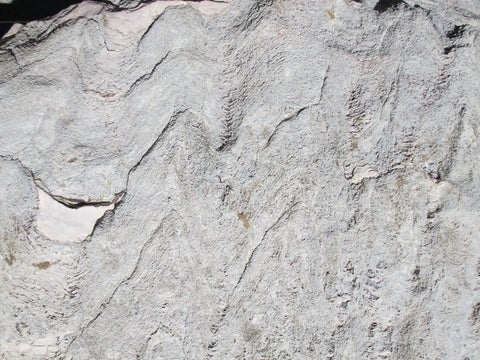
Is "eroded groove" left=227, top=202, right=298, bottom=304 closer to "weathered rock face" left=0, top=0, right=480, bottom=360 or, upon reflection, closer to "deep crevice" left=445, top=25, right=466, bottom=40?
"weathered rock face" left=0, top=0, right=480, bottom=360

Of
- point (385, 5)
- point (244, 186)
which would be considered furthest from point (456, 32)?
point (244, 186)

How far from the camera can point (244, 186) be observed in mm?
1005

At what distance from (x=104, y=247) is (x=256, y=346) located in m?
0.31

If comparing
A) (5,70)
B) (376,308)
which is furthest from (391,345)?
(5,70)

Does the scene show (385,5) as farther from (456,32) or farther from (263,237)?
(263,237)

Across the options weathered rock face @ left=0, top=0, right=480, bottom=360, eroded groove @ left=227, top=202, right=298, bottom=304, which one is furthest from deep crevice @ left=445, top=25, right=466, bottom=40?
eroded groove @ left=227, top=202, right=298, bottom=304

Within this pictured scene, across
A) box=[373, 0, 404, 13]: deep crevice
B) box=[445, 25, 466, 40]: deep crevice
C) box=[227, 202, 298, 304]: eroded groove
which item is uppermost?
box=[373, 0, 404, 13]: deep crevice

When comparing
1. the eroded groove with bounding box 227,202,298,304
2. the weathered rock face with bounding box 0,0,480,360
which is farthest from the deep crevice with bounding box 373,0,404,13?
the eroded groove with bounding box 227,202,298,304

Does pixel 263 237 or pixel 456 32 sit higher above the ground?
pixel 456 32

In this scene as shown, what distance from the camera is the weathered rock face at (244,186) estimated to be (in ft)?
3.22

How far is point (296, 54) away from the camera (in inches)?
41.3

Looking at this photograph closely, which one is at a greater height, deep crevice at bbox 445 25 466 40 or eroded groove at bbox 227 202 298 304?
deep crevice at bbox 445 25 466 40

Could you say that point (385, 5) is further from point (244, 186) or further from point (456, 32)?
point (244, 186)

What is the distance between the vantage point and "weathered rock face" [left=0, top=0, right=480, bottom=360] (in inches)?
38.6
